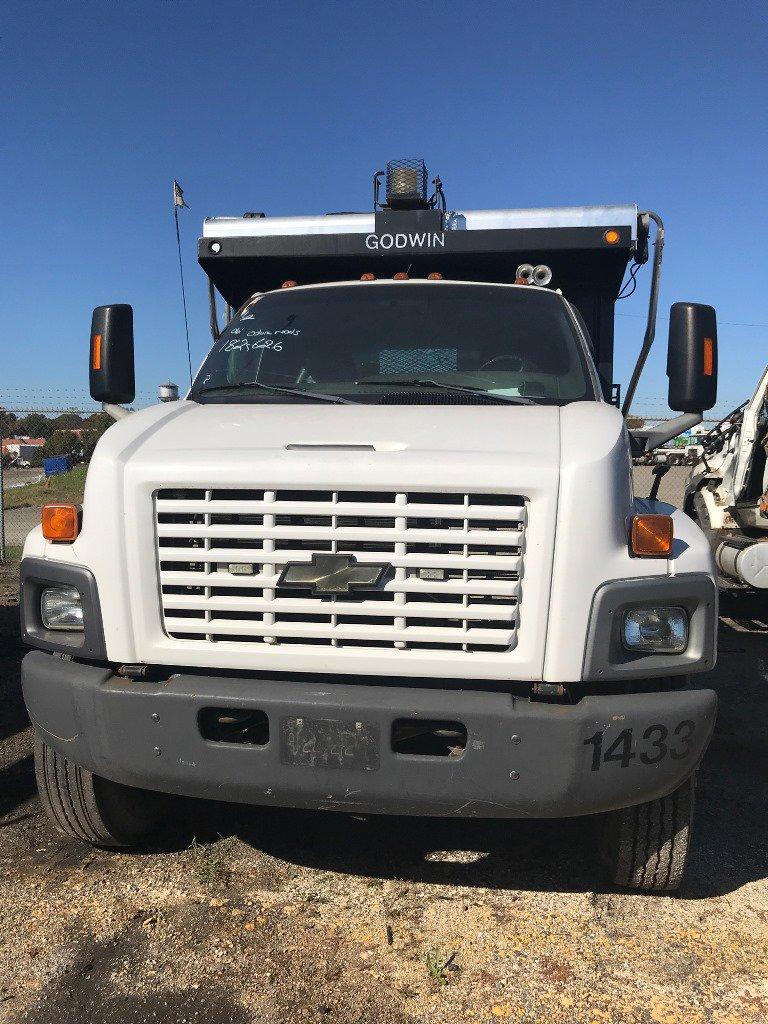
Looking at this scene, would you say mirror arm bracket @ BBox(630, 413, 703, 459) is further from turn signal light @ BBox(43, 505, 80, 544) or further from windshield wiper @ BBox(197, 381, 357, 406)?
turn signal light @ BBox(43, 505, 80, 544)

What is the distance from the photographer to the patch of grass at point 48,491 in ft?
62.0

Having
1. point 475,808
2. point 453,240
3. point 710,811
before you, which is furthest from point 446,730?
point 453,240

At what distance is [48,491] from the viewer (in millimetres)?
20297

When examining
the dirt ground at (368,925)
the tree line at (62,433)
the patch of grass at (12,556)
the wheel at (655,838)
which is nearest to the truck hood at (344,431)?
the wheel at (655,838)

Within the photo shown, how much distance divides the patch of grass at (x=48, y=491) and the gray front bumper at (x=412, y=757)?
1650cm

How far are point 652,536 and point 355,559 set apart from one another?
94 centimetres

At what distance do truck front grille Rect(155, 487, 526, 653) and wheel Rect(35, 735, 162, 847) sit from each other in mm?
863

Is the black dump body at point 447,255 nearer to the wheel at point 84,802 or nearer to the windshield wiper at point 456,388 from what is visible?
the windshield wiper at point 456,388

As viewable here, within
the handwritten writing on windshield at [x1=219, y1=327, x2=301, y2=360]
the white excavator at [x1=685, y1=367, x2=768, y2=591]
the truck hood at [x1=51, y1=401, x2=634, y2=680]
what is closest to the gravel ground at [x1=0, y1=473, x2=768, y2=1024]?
the truck hood at [x1=51, y1=401, x2=634, y2=680]

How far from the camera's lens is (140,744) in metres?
2.79

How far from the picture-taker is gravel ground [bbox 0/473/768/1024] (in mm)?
2566

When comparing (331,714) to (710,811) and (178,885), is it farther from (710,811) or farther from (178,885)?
(710,811)

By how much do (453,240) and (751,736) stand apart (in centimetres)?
349

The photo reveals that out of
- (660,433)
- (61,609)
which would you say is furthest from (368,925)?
(660,433)
